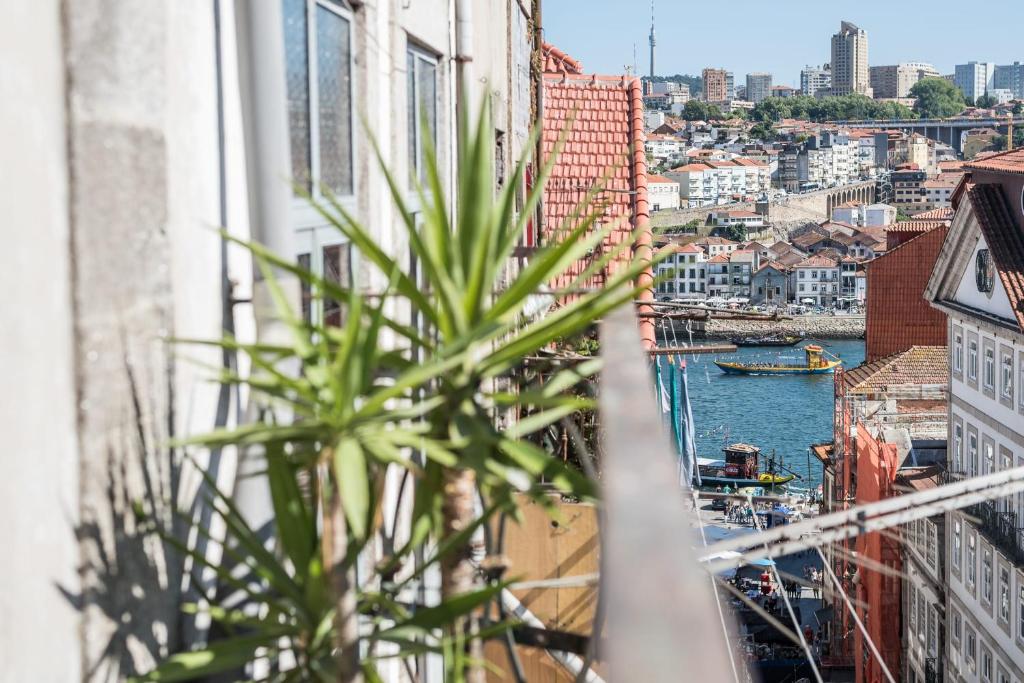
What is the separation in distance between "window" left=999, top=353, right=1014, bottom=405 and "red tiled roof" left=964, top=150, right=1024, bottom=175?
2.44 meters

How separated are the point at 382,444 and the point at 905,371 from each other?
27.3m

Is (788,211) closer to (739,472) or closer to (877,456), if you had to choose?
(739,472)

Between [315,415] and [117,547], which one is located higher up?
[315,415]

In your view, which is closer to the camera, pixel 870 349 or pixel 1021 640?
pixel 1021 640

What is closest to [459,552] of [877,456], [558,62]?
[558,62]

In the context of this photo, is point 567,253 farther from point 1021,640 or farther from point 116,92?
point 1021,640

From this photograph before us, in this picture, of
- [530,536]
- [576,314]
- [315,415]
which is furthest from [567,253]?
[530,536]

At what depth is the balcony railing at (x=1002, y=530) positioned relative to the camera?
55.9 feet

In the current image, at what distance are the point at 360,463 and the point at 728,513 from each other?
3513cm

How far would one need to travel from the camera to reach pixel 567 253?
2.05 m

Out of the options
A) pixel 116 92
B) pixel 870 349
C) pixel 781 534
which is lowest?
pixel 870 349

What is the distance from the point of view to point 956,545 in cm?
2020

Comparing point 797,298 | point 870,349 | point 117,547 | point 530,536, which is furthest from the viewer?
point 797,298

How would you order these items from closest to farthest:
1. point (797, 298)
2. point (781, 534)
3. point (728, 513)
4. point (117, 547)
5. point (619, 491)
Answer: point (619, 491) → point (117, 547) → point (781, 534) → point (728, 513) → point (797, 298)
